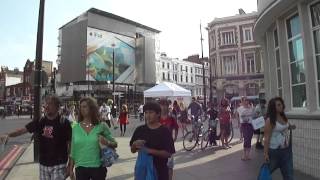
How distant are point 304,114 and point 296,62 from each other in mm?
1469

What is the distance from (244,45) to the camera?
53969 mm

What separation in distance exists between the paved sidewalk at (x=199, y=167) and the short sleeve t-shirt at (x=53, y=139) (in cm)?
380

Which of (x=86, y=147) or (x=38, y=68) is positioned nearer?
(x=86, y=147)

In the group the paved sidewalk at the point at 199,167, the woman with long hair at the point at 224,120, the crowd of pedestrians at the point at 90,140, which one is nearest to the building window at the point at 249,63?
the woman with long hair at the point at 224,120

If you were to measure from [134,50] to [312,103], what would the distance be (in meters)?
67.1

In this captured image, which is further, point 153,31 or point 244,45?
point 153,31

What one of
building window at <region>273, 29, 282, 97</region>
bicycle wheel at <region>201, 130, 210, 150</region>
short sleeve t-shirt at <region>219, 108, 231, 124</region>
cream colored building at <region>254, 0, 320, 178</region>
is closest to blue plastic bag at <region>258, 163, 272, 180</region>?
cream colored building at <region>254, 0, 320, 178</region>

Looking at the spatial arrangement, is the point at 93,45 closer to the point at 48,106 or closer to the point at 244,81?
the point at 244,81

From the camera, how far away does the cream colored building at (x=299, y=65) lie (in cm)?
837

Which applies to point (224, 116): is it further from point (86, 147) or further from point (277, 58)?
point (86, 147)

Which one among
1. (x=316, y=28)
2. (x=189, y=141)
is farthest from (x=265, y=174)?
(x=189, y=141)

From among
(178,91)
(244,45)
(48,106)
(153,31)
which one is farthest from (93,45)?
(48,106)

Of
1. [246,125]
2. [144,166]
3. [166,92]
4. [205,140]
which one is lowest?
[205,140]

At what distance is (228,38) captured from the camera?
54781mm
